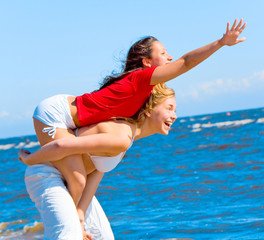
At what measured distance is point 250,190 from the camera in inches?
366

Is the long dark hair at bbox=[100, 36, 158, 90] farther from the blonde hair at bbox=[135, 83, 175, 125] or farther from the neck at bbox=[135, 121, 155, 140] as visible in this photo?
the neck at bbox=[135, 121, 155, 140]

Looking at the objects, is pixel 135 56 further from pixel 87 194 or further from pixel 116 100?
pixel 87 194

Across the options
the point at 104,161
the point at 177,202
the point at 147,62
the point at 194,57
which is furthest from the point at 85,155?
the point at 177,202

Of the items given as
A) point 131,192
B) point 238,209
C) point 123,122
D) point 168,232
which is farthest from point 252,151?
point 123,122

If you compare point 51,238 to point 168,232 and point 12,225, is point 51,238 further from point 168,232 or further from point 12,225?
point 12,225

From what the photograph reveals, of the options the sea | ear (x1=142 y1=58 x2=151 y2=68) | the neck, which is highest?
ear (x1=142 y1=58 x2=151 y2=68)

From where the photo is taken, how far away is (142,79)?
343 centimetres

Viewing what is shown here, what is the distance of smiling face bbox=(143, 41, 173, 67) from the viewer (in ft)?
12.5

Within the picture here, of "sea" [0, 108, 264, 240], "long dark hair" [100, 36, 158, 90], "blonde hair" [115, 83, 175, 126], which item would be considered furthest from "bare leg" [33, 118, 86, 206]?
"sea" [0, 108, 264, 240]

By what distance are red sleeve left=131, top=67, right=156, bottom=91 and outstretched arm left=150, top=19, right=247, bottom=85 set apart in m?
0.04

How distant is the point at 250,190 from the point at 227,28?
6.57m

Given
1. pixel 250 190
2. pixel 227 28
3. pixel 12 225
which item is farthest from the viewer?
pixel 250 190

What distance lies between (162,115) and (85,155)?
70 cm

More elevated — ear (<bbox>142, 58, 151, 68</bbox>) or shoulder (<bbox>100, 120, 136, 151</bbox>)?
ear (<bbox>142, 58, 151, 68</bbox>)
